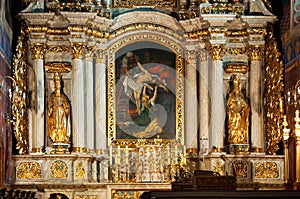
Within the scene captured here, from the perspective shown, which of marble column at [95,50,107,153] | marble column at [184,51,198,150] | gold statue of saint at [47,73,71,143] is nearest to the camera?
gold statue of saint at [47,73,71,143]

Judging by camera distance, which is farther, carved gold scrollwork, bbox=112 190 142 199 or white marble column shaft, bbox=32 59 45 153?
white marble column shaft, bbox=32 59 45 153

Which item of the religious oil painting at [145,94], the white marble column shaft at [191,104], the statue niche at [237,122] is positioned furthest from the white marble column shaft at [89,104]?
the statue niche at [237,122]

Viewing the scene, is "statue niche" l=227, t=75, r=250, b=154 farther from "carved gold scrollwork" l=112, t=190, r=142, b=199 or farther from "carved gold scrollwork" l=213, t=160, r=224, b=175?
"carved gold scrollwork" l=112, t=190, r=142, b=199

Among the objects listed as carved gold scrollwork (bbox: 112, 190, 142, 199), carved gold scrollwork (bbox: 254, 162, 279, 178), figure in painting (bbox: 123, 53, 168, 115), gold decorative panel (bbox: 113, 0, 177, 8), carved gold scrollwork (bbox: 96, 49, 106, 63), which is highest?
gold decorative panel (bbox: 113, 0, 177, 8)

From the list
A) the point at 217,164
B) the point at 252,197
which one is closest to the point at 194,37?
the point at 217,164

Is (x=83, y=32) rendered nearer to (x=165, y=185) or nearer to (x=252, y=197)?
(x=165, y=185)

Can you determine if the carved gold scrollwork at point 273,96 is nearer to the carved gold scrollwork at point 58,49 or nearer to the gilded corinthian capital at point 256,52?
the gilded corinthian capital at point 256,52

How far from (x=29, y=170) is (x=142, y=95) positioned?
3908mm

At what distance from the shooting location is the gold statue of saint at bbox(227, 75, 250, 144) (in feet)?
78.1

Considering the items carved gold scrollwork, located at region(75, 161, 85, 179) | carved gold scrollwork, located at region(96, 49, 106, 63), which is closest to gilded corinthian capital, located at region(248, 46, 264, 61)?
carved gold scrollwork, located at region(96, 49, 106, 63)

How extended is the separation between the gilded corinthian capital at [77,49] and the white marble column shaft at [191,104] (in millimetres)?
3119

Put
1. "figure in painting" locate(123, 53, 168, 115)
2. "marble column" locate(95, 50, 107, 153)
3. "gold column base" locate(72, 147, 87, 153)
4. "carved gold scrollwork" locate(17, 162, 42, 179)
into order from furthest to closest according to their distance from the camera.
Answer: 1. "figure in painting" locate(123, 53, 168, 115)
2. "marble column" locate(95, 50, 107, 153)
3. "gold column base" locate(72, 147, 87, 153)
4. "carved gold scrollwork" locate(17, 162, 42, 179)

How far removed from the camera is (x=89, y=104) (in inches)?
938

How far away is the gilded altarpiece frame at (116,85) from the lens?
2442cm
